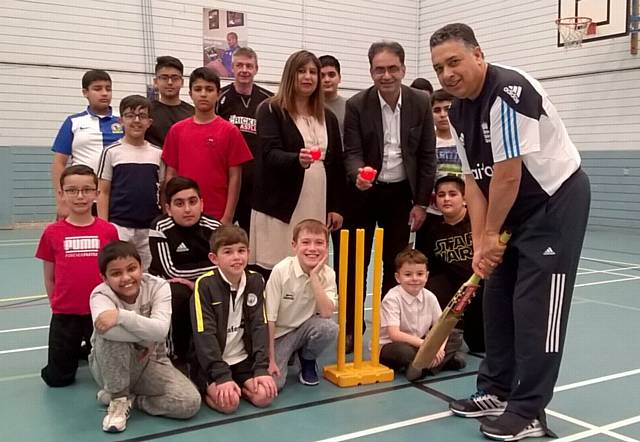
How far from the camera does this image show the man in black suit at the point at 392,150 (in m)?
3.69

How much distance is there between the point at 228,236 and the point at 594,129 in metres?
8.69

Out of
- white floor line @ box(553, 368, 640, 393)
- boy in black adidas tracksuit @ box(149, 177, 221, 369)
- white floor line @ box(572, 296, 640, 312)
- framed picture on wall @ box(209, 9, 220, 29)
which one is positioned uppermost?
framed picture on wall @ box(209, 9, 220, 29)

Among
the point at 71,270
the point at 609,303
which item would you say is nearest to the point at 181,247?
the point at 71,270

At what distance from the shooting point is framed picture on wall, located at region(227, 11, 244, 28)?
430 inches

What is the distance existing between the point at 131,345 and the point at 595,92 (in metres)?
9.30

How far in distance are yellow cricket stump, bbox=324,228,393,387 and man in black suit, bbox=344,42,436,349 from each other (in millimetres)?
502

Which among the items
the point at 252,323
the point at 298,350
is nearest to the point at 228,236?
the point at 252,323

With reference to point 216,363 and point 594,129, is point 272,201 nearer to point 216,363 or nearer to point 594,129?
point 216,363

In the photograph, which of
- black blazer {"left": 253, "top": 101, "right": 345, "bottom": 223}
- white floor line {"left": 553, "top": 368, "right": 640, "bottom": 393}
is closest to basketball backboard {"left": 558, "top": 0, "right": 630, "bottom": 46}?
white floor line {"left": 553, "top": 368, "right": 640, "bottom": 393}

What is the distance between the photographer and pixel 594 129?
10070 mm

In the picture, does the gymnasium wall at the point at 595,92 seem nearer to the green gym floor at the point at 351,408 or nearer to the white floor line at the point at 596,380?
the green gym floor at the point at 351,408

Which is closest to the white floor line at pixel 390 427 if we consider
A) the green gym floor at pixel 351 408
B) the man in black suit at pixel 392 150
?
the green gym floor at pixel 351 408

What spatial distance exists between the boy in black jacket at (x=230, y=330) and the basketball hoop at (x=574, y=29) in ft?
28.0

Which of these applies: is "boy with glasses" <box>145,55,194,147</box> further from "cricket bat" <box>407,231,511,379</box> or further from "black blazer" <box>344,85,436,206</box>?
"cricket bat" <box>407,231,511,379</box>
